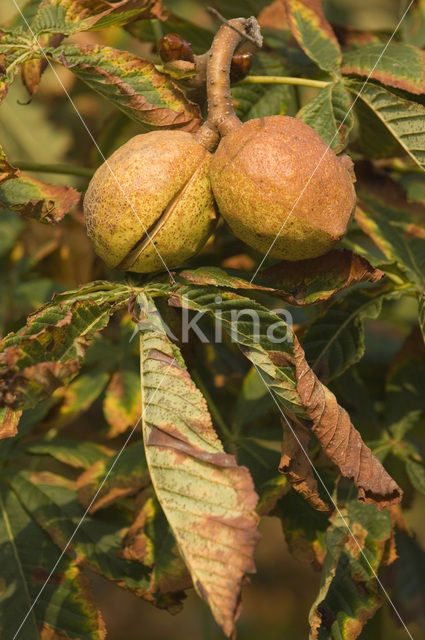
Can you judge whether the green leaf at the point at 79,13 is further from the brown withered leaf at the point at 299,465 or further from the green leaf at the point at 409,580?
the green leaf at the point at 409,580

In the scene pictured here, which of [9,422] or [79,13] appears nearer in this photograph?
[9,422]

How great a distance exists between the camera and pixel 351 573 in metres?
1.28

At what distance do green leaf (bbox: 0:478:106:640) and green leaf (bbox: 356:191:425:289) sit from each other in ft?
2.83

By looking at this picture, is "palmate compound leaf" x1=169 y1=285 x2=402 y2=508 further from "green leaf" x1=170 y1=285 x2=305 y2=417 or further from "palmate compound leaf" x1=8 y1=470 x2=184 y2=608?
"palmate compound leaf" x1=8 y1=470 x2=184 y2=608

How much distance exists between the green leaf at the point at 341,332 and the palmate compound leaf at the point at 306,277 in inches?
5.9

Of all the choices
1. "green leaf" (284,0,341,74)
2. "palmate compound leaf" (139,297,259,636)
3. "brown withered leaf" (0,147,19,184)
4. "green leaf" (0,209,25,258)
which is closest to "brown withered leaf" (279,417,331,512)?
"palmate compound leaf" (139,297,259,636)

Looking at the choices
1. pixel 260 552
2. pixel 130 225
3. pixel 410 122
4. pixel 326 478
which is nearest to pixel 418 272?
pixel 410 122

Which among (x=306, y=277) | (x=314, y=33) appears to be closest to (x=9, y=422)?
(x=306, y=277)

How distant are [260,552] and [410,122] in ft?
5.68

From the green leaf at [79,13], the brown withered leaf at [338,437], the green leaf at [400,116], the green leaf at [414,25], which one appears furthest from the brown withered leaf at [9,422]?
the green leaf at [414,25]

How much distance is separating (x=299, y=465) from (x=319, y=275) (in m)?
0.31

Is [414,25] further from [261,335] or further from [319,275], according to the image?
[261,335]

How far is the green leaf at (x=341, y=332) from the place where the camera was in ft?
4.26

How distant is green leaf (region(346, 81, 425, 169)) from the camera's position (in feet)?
4.13
